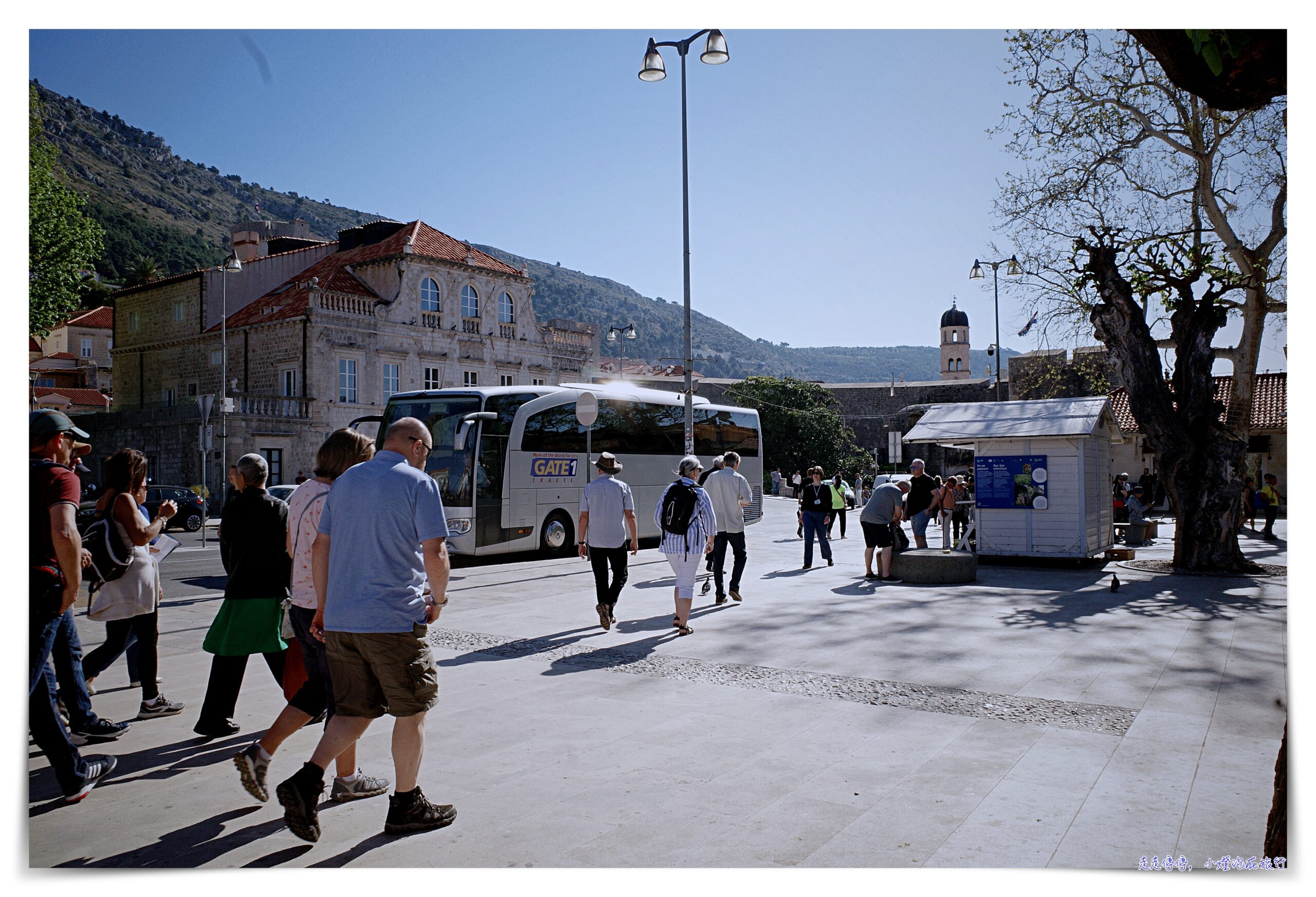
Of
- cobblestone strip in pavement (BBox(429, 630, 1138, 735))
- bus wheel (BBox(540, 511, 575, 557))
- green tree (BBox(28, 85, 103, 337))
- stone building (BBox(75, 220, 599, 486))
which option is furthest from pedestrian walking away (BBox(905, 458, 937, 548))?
stone building (BBox(75, 220, 599, 486))

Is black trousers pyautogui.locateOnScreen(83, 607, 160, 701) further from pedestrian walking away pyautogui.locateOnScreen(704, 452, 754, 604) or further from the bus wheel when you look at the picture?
the bus wheel

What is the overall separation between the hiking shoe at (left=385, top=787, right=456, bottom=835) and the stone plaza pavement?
83 millimetres

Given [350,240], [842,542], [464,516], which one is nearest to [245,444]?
[350,240]

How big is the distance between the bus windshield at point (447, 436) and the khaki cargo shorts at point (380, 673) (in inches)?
523

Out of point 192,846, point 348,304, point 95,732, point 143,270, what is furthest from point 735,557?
point 143,270

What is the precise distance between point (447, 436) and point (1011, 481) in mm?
10417

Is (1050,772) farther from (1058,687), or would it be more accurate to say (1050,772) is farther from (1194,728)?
(1058,687)

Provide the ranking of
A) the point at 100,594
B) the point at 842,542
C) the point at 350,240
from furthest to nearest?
the point at 350,240
the point at 842,542
the point at 100,594

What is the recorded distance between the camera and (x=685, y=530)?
9664 mm

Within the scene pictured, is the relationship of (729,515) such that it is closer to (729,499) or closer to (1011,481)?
(729,499)

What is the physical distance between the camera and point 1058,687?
22.9ft

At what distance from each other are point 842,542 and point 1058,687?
15.4 metres

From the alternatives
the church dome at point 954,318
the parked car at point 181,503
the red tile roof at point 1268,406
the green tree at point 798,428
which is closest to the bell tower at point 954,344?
the church dome at point 954,318

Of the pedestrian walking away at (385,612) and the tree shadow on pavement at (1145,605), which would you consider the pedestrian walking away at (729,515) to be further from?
the pedestrian walking away at (385,612)
